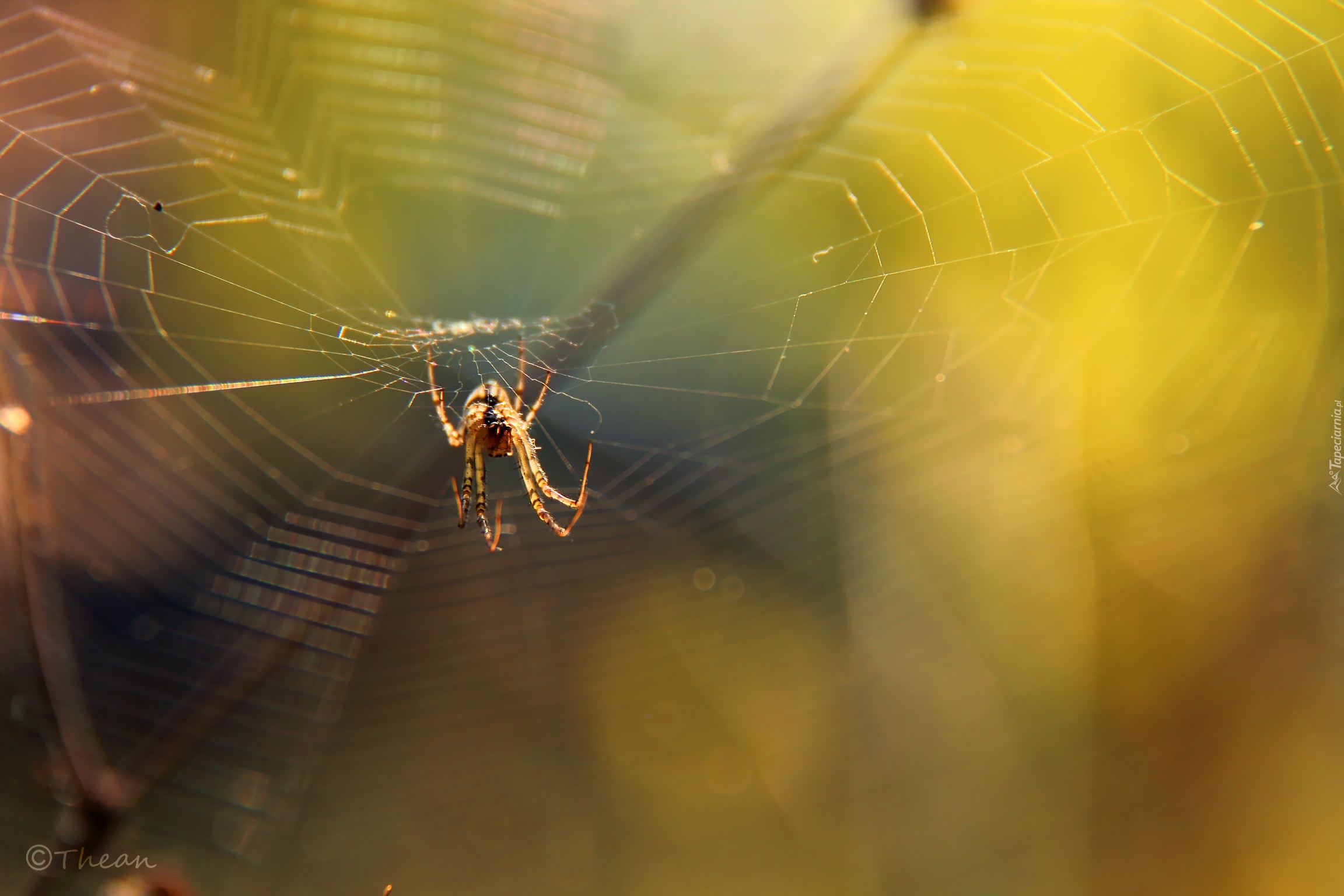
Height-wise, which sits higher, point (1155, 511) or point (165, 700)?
point (1155, 511)

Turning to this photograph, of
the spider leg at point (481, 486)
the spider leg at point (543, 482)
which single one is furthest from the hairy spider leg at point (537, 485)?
the spider leg at point (481, 486)

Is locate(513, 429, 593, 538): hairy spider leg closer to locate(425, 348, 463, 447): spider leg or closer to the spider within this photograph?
the spider

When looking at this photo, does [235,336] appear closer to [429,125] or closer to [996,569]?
[429,125]

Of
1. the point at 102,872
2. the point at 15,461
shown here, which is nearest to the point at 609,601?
the point at 102,872

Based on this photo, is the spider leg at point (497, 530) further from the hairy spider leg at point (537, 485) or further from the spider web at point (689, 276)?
the spider web at point (689, 276)

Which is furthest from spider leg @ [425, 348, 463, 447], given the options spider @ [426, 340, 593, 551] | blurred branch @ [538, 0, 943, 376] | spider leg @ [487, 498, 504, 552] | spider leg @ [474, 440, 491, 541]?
blurred branch @ [538, 0, 943, 376]

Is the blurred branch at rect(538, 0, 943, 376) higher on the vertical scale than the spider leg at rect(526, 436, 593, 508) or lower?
higher
